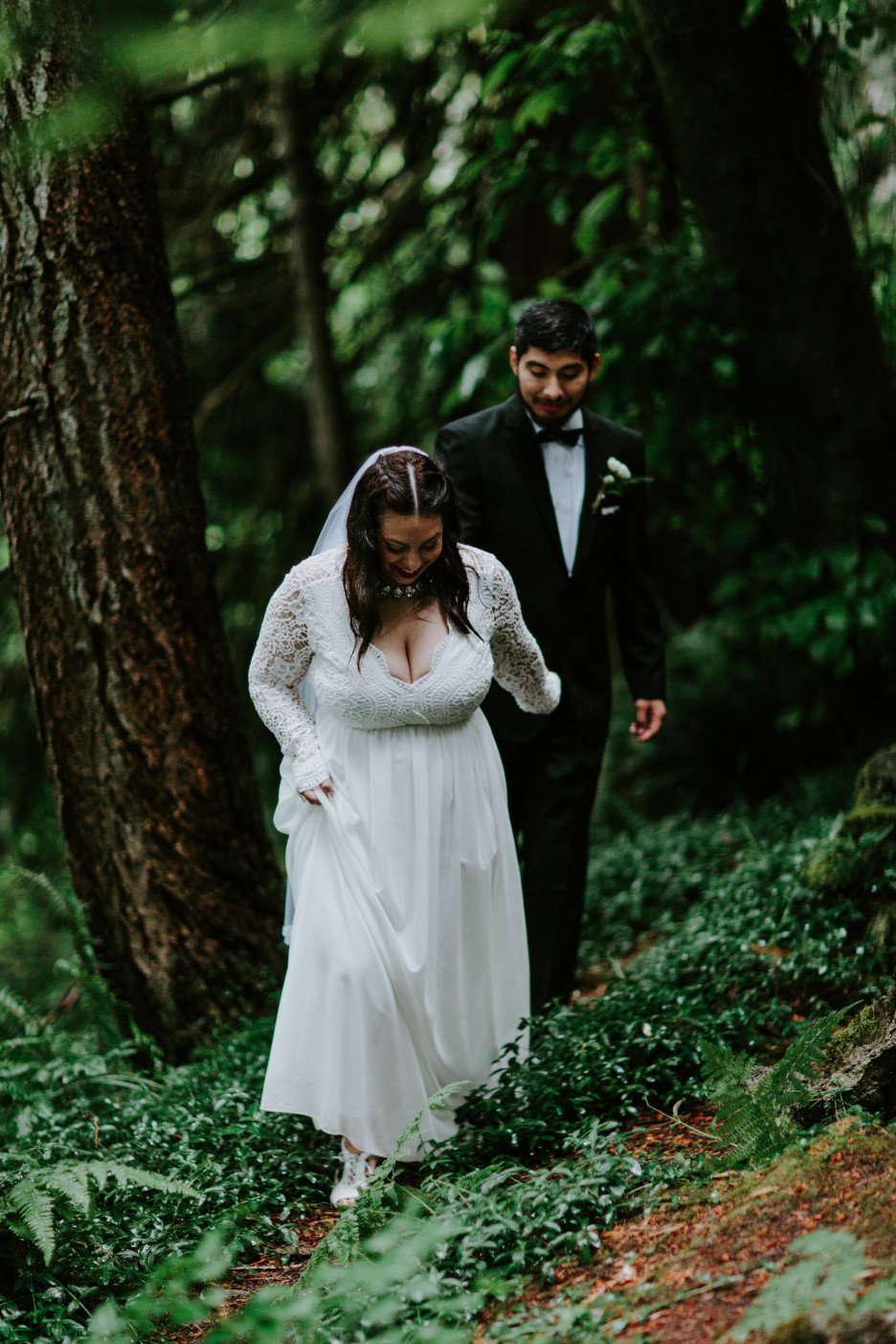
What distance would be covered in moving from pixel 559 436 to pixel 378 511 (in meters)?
1.25

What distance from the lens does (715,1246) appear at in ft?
8.07

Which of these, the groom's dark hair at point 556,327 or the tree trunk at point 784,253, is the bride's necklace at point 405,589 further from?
the tree trunk at point 784,253

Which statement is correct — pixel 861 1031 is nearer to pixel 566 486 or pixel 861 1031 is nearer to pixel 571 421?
pixel 566 486

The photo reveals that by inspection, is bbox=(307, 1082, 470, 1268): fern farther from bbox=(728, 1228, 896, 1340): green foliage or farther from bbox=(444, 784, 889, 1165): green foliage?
bbox=(728, 1228, 896, 1340): green foliage

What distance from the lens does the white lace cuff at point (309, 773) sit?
3400mm

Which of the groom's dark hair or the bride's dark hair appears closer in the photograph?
the bride's dark hair

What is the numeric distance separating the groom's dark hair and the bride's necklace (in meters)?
1.14

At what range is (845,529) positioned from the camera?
5766 millimetres

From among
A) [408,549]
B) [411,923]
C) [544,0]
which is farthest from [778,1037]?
[544,0]

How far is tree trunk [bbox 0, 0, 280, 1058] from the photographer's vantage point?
4426 millimetres

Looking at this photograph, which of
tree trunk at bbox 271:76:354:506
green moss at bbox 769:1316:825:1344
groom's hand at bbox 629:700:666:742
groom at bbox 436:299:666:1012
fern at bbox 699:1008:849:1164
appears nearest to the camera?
A: green moss at bbox 769:1316:825:1344

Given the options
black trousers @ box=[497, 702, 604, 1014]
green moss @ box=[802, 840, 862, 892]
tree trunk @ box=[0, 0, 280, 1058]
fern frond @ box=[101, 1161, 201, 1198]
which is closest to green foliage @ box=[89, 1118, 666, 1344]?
fern frond @ box=[101, 1161, 201, 1198]

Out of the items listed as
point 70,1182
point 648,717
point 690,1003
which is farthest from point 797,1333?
point 648,717

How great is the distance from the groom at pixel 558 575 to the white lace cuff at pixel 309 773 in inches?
40.9
